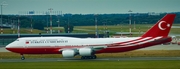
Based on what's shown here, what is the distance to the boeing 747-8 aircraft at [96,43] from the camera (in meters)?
58.9

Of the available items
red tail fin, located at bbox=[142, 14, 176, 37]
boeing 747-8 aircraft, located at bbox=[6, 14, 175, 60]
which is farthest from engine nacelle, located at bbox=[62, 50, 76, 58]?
red tail fin, located at bbox=[142, 14, 176, 37]

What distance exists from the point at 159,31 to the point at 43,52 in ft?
52.9

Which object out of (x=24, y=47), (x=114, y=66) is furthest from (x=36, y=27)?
(x=114, y=66)

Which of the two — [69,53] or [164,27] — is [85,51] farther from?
[164,27]

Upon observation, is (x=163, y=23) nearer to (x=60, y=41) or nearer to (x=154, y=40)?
(x=154, y=40)

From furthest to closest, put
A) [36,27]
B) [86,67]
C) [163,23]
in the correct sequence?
[36,27], [163,23], [86,67]

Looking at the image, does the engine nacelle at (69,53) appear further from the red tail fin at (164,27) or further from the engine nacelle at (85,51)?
the red tail fin at (164,27)

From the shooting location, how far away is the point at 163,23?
193 ft

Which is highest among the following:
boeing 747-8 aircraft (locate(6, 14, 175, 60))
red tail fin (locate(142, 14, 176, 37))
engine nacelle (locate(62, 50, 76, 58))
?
red tail fin (locate(142, 14, 176, 37))

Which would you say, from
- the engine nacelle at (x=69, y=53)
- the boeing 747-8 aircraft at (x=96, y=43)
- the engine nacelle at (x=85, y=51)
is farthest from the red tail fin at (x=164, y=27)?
the engine nacelle at (x=69, y=53)

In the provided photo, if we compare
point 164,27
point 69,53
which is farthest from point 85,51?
point 164,27

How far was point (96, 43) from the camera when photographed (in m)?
60.0

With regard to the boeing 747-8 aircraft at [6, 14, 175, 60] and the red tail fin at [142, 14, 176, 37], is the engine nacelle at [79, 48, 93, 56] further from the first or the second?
the red tail fin at [142, 14, 176, 37]

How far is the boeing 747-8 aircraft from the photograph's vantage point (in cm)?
5888
